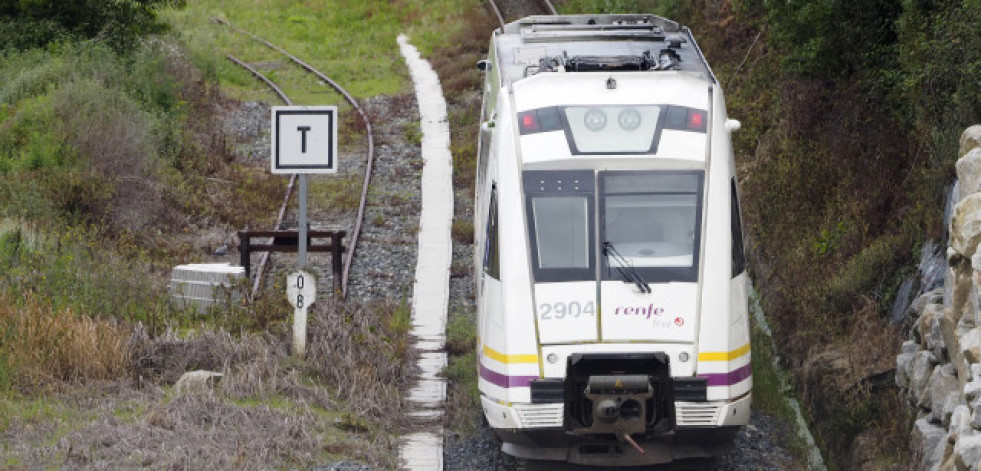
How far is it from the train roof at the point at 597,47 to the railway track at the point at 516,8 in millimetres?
16234

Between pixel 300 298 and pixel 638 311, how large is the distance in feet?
12.7

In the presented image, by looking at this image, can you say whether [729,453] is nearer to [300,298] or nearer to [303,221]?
[300,298]

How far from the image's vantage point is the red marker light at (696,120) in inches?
493

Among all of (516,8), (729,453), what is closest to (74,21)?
(516,8)

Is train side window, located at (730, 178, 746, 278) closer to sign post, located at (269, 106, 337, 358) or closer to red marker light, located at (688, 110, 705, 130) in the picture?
red marker light, located at (688, 110, 705, 130)

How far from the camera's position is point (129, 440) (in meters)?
11.3

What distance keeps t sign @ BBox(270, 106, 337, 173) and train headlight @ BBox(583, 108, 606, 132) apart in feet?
10.4

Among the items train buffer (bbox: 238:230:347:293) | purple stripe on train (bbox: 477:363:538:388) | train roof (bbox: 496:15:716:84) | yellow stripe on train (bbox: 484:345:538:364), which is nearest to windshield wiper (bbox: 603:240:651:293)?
yellow stripe on train (bbox: 484:345:538:364)

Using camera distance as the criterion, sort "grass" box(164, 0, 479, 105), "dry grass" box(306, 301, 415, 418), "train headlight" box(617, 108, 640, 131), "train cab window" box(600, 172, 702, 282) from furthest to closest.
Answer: "grass" box(164, 0, 479, 105) < "dry grass" box(306, 301, 415, 418) < "train headlight" box(617, 108, 640, 131) < "train cab window" box(600, 172, 702, 282)

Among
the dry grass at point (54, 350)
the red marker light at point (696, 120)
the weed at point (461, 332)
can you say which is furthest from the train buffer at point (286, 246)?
the red marker light at point (696, 120)

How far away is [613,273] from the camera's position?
11.9 metres

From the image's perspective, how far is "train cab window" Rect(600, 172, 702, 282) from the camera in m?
12.1

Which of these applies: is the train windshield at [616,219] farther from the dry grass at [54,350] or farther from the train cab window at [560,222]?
the dry grass at [54,350]

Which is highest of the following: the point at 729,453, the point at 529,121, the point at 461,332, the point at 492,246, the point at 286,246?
the point at 529,121
